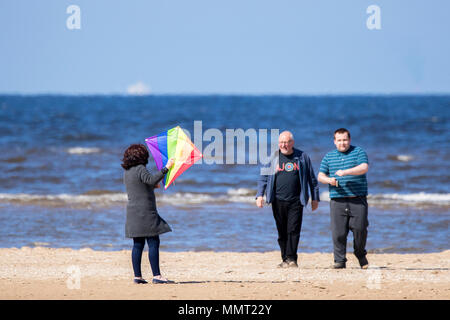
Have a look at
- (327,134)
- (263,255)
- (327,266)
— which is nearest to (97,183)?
(263,255)

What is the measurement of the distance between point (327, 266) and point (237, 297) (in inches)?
101

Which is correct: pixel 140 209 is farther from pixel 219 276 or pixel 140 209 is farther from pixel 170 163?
pixel 219 276

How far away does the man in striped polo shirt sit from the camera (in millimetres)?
8328

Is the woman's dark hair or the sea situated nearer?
the woman's dark hair

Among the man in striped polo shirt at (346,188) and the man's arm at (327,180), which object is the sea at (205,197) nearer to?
the man in striped polo shirt at (346,188)

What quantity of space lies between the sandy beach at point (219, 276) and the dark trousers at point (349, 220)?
1.14 ft

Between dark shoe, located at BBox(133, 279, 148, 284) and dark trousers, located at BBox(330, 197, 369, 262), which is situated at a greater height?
dark trousers, located at BBox(330, 197, 369, 262)

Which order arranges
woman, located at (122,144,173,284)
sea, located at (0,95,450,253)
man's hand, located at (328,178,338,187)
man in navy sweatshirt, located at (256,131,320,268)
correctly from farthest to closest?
1. sea, located at (0,95,450,253)
2. man in navy sweatshirt, located at (256,131,320,268)
3. man's hand, located at (328,178,338,187)
4. woman, located at (122,144,173,284)

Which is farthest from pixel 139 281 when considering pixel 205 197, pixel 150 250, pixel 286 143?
pixel 205 197

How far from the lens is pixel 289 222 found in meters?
8.67

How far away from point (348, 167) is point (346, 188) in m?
0.26

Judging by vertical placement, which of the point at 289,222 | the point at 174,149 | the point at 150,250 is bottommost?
the point at 150,250

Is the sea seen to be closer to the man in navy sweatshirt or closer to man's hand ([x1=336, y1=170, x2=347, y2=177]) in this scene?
the man in navy sweatshirt

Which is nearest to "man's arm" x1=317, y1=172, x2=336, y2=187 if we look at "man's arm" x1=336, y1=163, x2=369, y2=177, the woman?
"man's arm" x1=336, y1=163, x2=369, y2=177
